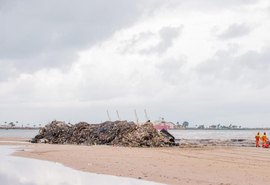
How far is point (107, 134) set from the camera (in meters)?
42.0

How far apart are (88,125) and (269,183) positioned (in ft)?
113

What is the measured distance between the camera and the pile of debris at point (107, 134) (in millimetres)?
37969

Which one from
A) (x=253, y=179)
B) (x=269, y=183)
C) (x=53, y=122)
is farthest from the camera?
(x=53, y=122)

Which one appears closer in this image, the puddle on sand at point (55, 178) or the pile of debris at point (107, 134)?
the puddle on sand at point (55, 178)

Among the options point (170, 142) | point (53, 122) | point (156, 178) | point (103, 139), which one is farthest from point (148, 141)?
point (156, 178)

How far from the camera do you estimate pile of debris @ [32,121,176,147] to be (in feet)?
125

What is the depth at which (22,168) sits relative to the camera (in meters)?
17.8

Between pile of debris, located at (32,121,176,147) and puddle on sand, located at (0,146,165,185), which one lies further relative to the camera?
pile of debris, located at (32,121,176,147)

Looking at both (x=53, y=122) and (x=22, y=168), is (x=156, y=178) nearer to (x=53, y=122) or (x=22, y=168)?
(x=22, y=168)

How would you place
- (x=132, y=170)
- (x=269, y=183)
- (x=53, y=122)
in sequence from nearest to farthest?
(x=269, y=183)
(x=132, y=170)
(x=53, y=122)

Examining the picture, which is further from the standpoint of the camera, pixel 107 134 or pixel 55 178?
pixel 107 134

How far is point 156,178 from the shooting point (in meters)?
14.8

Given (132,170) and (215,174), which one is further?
(132,170)

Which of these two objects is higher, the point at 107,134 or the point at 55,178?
the point at 107,134
